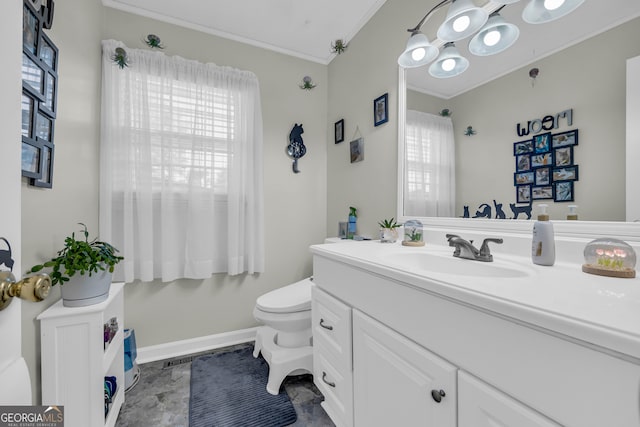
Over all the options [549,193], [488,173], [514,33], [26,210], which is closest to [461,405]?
[549,193]

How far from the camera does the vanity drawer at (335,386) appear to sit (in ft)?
3.55

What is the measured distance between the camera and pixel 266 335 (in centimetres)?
181

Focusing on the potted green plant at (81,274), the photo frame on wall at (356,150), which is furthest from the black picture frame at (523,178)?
the potted green plant at (81,274)

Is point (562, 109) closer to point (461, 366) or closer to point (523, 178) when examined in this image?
point (523, 178)

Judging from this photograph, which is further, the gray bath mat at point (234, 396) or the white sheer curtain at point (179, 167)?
the white sheer curtain at point (179, 167)

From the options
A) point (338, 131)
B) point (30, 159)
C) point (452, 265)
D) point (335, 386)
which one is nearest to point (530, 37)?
point (452, 265)

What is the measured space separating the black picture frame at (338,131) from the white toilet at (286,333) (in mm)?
1332

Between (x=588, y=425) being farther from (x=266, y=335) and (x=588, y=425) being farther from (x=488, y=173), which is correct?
(x=266, y=335)

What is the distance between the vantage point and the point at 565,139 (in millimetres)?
925

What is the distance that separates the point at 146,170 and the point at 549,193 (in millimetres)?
2292

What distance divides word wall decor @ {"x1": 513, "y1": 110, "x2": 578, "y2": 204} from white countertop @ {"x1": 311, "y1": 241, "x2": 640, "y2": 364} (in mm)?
293

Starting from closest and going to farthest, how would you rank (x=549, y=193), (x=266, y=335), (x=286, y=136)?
(x=549, y=193) → (x=266, y=335) → (x=286, y=136)

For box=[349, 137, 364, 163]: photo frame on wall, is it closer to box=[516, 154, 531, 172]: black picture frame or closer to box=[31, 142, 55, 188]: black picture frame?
box=[516, 154, 531, 172]: black picture frame

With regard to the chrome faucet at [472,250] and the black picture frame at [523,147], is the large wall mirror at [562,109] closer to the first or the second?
the black picture frame at [523,147]
